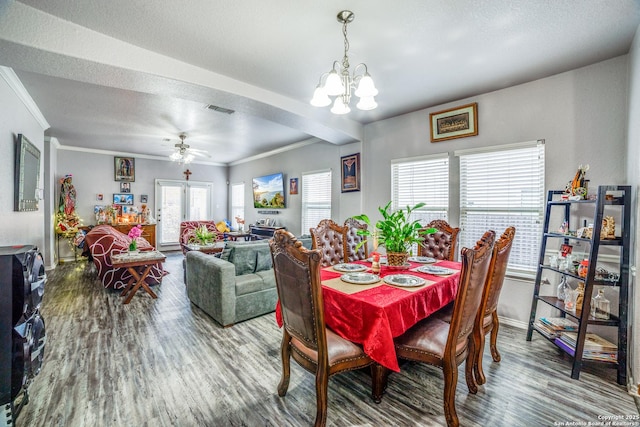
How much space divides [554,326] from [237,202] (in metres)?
7.97

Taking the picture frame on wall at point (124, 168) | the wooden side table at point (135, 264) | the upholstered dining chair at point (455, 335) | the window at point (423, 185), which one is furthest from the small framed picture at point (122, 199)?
the upholstered dining chair at point (455, 335)

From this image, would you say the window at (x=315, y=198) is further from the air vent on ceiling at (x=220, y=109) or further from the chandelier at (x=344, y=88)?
the chandelier at (x=344, y=88)

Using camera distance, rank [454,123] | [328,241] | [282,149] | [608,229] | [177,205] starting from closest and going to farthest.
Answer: [608,229] < [328,241] < [454,123] < [282,149] < [177,205]

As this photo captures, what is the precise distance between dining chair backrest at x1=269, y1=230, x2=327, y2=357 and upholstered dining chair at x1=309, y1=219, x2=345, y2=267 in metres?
1.60

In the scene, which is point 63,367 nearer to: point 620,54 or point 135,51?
point 135,51

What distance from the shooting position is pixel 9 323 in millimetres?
1646

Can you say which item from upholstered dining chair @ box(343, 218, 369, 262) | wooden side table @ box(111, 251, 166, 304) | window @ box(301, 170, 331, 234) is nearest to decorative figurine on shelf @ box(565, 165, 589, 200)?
upholstered dining chair @ box(343, 218, 369, 262)

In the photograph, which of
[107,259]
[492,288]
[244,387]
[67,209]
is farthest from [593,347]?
[67,209]

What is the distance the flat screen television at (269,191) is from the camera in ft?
22.1

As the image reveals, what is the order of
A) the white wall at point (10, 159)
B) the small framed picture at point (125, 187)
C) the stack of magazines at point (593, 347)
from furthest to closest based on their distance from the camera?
the small framed picture at point (125, 187), the white wall at point (10, 159), the stack of magazines at point (593, 347)

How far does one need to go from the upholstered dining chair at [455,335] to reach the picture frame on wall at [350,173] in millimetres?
3171

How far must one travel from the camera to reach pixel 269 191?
7.09 m

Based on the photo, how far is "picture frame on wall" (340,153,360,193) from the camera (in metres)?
4.80

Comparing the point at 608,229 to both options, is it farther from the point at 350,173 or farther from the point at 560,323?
the point at 350,173
